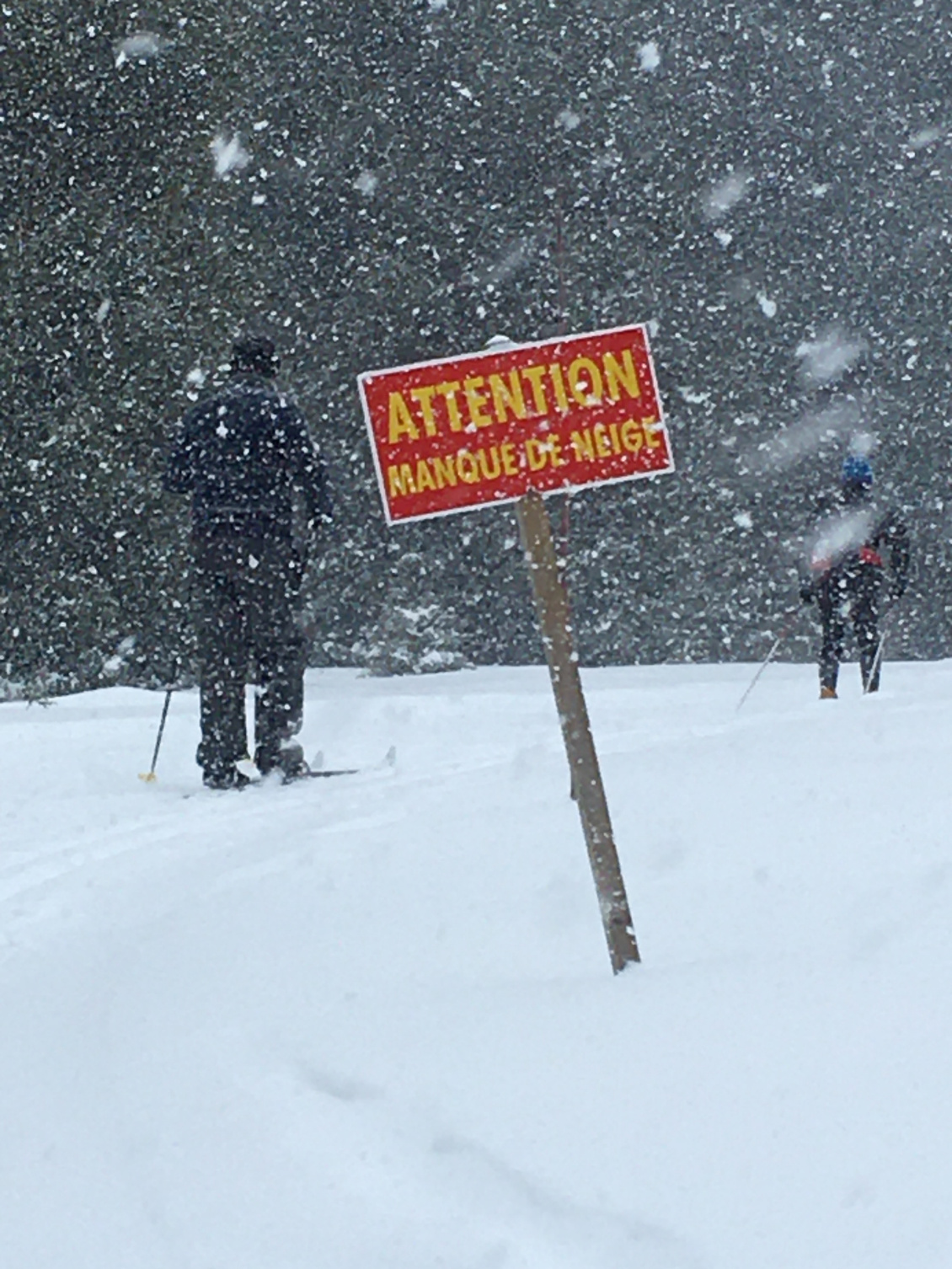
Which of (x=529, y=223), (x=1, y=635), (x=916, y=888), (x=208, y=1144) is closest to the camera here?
(x=208, y=1144)

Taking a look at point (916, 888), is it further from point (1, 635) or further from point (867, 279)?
point (867, 279)

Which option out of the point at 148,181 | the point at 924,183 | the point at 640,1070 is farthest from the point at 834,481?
the point at 640,1070

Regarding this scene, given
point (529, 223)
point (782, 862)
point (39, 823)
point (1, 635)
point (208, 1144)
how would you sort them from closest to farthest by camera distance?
point (208, 1144) → point (782, 862) → point (39, 823) → point (1, 635) → point (529, 223)

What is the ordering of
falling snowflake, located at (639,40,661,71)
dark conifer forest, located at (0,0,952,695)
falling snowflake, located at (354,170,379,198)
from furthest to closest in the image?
falling snowflake, located at (639,40,661,71)
falling snowflake, located at (354,170,379,198)
dark conifer forest, located at (0,0,952,695)

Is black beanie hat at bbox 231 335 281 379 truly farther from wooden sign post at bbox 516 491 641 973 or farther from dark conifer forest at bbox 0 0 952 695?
dark conifer forest at bbox 0 0 952 695

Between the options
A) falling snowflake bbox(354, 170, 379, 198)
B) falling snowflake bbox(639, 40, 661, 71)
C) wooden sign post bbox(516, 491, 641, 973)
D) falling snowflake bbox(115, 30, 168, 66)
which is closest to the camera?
wooden sign post bbox(516, 491, 641, 973)

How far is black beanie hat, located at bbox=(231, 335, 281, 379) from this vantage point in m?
9.12

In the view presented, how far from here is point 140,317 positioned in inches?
622

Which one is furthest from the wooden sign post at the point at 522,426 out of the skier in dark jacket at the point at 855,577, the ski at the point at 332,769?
the skier in dark jacket at the point at 855,577

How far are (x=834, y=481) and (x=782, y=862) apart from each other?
20.6m

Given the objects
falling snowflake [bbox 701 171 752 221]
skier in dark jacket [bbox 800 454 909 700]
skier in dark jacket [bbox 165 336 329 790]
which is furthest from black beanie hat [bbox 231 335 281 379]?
falling snowflake [bbox 701 171 752 221]

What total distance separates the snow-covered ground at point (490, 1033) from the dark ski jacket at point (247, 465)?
1.72 meters

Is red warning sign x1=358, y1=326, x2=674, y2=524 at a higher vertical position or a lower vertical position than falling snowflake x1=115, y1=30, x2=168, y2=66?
lower

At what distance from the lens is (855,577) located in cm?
1369
